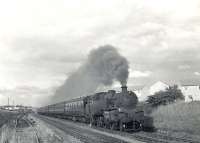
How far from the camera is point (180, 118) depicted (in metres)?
31.2

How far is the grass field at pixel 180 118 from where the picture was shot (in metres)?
25.7

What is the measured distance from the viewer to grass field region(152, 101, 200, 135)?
1012 inches

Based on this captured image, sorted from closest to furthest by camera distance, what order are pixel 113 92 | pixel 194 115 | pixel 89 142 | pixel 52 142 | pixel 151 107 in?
pixel 89 142 < pixel 52 142 < pixel 113 92 < pixel 194 115 < pixel 151 107

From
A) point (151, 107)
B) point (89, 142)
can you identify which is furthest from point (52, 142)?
point (151, 107)

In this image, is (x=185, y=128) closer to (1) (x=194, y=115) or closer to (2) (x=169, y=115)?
(1) (x=194, y=115)

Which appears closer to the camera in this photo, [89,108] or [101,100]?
[101,100]

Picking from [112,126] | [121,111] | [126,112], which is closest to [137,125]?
[126,112]

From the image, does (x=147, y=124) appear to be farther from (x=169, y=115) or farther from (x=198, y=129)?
(x=169, y=115)

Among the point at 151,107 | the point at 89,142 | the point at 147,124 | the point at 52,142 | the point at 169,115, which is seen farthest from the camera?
the point at 151,107

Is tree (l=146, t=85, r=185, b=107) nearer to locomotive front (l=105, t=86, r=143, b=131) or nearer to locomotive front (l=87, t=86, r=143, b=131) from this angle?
locomotive front (l=87, t=86, r=143, b=131)

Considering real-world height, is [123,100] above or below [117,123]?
above

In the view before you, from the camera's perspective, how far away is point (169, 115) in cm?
3503

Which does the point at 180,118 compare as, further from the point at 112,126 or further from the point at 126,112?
the point at 126,112

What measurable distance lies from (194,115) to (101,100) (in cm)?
876
